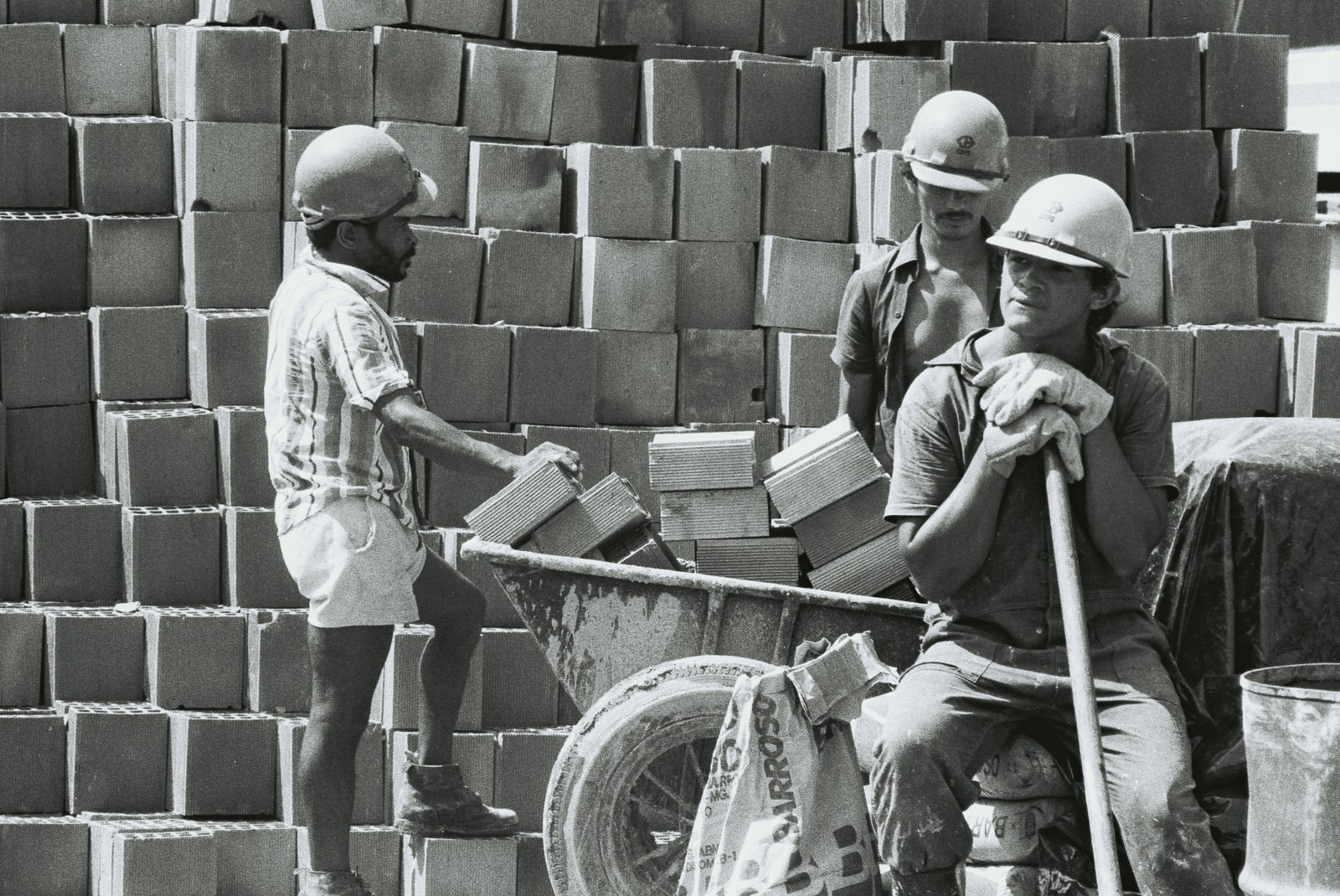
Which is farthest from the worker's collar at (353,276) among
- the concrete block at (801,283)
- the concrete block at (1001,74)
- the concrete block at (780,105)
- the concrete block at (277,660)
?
the concrete block at (1001,74)

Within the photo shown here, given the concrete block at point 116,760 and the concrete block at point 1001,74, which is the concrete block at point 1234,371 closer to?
the concrete block at point 1001,74

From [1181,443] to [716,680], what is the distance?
4.25ft

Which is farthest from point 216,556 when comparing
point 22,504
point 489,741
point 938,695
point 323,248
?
point 938,695

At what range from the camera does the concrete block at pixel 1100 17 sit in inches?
274

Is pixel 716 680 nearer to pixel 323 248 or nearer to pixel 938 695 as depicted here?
pixel 938 695

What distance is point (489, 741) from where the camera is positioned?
5852 millimetres

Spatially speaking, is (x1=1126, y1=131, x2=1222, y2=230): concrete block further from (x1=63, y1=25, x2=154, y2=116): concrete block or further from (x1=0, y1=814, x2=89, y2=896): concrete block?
(x1=0, y1=814, x2=89, y2=896): concrete block

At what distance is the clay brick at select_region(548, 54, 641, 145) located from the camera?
22.3ft

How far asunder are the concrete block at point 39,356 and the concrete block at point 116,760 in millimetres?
1141

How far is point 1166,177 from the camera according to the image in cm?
664

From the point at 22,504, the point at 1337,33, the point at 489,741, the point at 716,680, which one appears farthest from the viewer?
the point at 1337,33

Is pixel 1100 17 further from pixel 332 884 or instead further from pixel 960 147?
pixel 332 884

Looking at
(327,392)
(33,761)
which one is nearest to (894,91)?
(327,392)

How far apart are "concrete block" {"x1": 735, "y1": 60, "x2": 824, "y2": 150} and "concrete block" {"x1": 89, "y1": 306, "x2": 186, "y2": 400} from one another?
6.88ft
